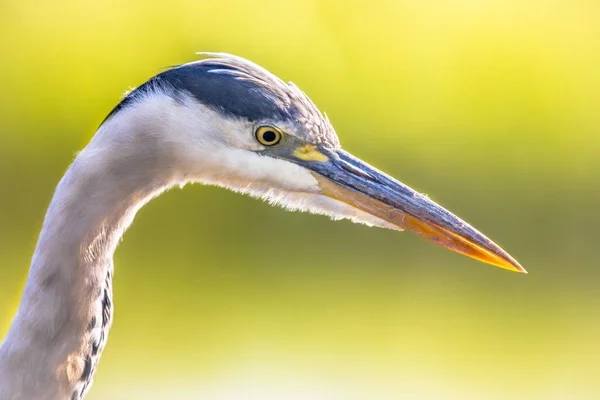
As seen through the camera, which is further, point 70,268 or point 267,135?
point 267,135

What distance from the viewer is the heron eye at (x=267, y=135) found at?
207 centimetres

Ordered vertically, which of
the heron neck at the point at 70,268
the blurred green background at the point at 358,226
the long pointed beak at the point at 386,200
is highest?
the blurred green background at the point at 358,226

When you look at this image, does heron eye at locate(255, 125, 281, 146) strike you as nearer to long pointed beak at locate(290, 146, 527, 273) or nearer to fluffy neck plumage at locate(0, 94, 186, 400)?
long pointed beak at locate(290, 146, 527, 273)

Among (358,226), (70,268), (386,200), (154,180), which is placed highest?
(358,226)

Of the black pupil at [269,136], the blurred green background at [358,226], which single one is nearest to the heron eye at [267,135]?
the black pupil at [269,136]

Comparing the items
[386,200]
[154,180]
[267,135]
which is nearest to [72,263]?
[154,180]

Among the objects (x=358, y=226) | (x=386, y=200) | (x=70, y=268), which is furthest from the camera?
(x=358, y=226)

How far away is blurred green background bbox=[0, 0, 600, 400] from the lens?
527 cm

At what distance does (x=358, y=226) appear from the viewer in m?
6.65

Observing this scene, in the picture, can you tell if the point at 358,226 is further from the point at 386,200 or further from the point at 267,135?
the point at 267,135

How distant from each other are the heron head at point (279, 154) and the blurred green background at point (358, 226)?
2.82 m

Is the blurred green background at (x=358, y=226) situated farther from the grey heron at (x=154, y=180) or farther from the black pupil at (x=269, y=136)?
the black pupil at (x=269, y=136)

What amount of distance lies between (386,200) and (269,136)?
0.34m

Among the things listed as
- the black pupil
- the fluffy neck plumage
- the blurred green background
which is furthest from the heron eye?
the blurred green background
